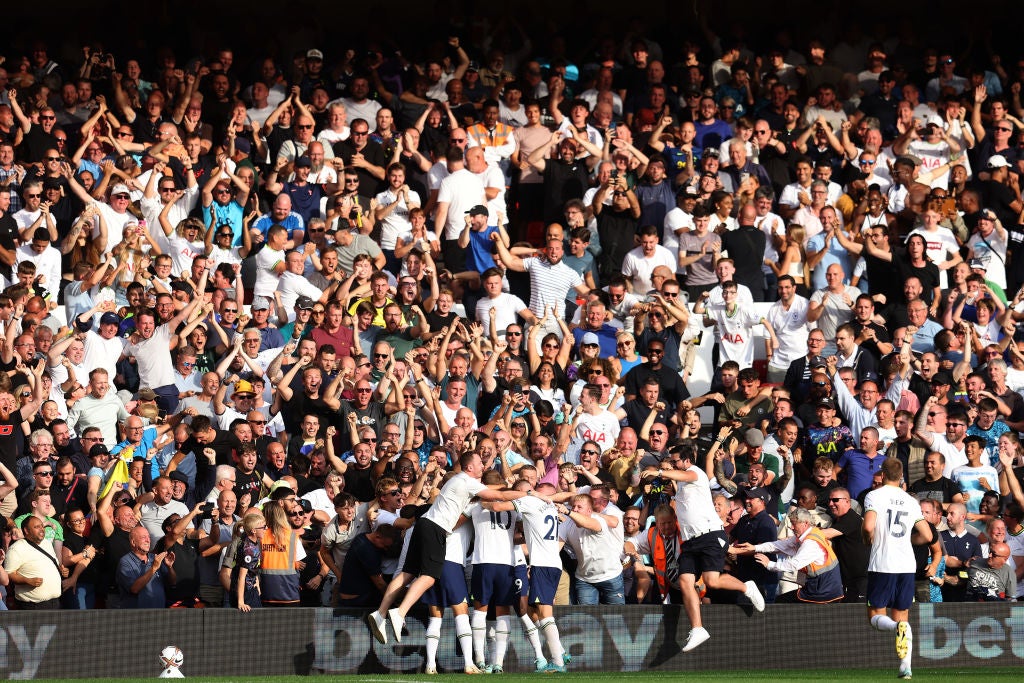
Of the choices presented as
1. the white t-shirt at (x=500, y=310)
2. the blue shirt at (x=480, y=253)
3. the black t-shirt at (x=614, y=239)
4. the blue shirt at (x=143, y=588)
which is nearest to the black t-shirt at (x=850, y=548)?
the white t-shirt at (x=500, y=310)

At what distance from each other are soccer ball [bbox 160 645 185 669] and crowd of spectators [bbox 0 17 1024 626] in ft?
2.81

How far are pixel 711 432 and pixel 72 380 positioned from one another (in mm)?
6812

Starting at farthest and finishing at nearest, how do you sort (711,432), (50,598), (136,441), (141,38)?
(141,38) → (711,432) → (136,441) → (50,598)

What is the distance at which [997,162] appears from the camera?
2098 centimetres

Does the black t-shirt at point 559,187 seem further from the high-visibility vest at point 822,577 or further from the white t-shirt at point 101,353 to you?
the high-visibility vest at point 822,577

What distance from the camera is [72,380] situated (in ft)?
55.1

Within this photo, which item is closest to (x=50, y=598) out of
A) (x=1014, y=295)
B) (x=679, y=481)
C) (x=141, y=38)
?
(x=679, y=481)

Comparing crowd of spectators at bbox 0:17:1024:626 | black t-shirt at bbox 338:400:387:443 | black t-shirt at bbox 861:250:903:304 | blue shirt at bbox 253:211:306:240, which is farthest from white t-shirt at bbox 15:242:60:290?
black t-shirt at bbox 861:250:903:304

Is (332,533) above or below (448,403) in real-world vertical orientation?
below

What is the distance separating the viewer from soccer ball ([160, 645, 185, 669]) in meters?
13.4

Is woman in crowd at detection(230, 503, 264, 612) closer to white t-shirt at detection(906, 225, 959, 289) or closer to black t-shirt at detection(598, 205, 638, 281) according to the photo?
black t-shirt at detection(598, 205, 638, 281)

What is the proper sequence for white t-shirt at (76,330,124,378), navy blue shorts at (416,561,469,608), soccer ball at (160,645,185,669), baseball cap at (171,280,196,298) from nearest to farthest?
soccer ball at (160,645,185,669), navy blue shorts at (416,561,469,608), white t-shirt at (76,330,124,378), baseball cap at (171,280,196,298)

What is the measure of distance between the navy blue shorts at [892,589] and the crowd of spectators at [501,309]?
2.53 feet

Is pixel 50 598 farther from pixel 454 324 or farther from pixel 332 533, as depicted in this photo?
pixel 454 324
